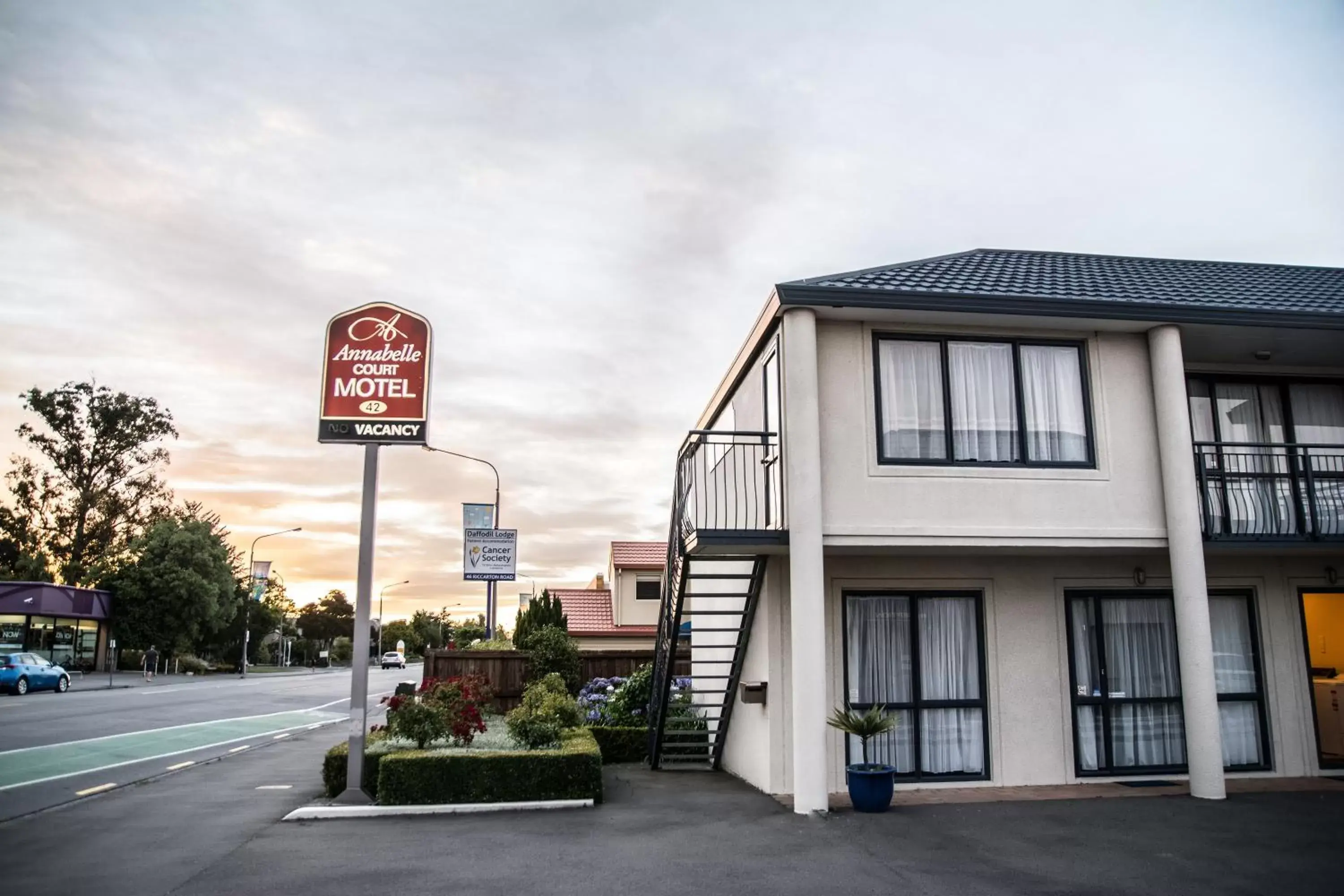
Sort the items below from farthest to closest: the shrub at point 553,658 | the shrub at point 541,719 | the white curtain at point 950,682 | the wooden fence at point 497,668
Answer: the wooden fence at point 497,668, the shrub at point 553,658, the white curtain at point 950,682, the shrub at point 541,719

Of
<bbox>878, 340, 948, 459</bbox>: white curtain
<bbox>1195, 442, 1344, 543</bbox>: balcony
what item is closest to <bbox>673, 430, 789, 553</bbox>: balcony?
<bbox>878, 340, 948, 459</bbox>: white curtain

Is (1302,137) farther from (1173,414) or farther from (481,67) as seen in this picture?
(481,67)

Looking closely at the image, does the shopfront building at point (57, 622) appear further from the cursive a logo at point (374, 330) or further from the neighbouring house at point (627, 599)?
the cursive a logo at point (374, 330)

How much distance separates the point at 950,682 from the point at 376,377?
320 inches

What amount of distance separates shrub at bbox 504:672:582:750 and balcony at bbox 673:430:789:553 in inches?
108

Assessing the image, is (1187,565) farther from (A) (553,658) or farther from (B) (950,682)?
(A) (553,658)

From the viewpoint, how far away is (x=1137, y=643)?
12.5 meters

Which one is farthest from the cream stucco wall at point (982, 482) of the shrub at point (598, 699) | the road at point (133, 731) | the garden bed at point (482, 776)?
the road at point (133, 731)

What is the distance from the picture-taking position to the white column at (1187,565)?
11.0 meters

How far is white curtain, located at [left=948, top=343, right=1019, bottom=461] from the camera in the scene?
38.2 feet

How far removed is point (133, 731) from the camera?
19578 millimetres

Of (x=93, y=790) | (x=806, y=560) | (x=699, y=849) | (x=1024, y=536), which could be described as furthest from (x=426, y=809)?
(x=1024, y=536)

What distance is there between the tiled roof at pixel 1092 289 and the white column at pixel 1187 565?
702mm

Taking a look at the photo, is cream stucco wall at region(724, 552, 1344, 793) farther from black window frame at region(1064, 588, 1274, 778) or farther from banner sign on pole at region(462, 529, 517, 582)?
banner sign on pole at region(462, 529, 517, 582)
